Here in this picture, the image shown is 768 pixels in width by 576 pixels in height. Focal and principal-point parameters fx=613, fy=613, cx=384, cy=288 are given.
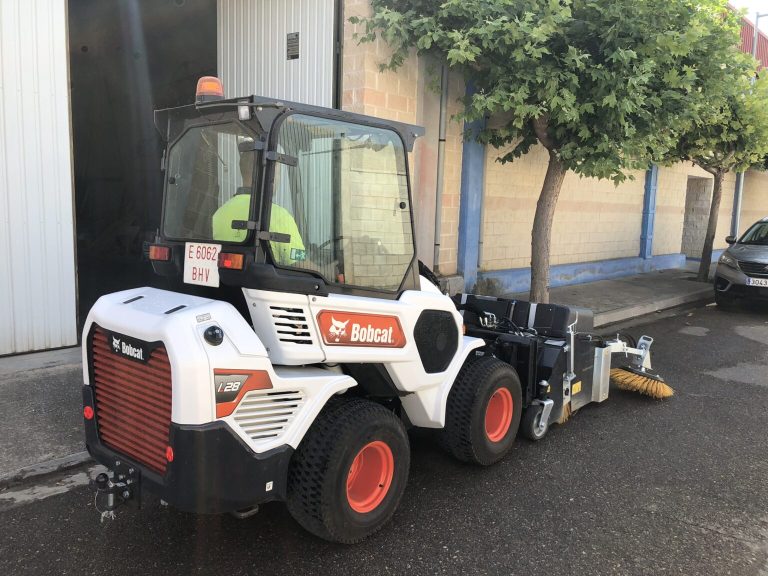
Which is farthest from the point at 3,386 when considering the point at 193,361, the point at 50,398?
the point at 193,361

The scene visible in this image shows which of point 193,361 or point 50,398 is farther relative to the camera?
point 50,398

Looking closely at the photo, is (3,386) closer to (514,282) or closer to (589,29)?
(589,29)

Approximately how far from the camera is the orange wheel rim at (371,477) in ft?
10.2

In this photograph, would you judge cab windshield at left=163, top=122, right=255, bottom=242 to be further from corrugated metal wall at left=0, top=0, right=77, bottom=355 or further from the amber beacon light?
corrugated metal wall at left=0, top=0, right=77, bottom=355

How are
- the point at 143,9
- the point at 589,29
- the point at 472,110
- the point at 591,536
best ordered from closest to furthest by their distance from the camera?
the point at 591,536 → the point at 589,29 → the point at 472,110 → the point at 143,9

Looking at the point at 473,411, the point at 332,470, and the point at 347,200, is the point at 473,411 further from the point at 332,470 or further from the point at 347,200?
the point at 347,200

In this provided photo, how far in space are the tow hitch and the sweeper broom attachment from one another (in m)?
4.16

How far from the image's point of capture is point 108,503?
2695 millimetres

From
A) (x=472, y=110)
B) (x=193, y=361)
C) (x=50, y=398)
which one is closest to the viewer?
(x=193, y=361)

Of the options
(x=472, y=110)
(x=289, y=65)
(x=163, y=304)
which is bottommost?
(x=163, y=304)

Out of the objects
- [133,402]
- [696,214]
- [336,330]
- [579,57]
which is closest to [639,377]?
[579,57]

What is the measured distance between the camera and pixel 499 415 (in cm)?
423

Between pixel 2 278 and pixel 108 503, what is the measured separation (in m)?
4.18

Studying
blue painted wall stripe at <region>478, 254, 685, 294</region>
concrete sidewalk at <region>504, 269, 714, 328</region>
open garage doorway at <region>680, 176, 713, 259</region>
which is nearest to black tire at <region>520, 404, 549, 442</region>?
concrete sidewalk at <region>504, 269, 714, 328</region>
